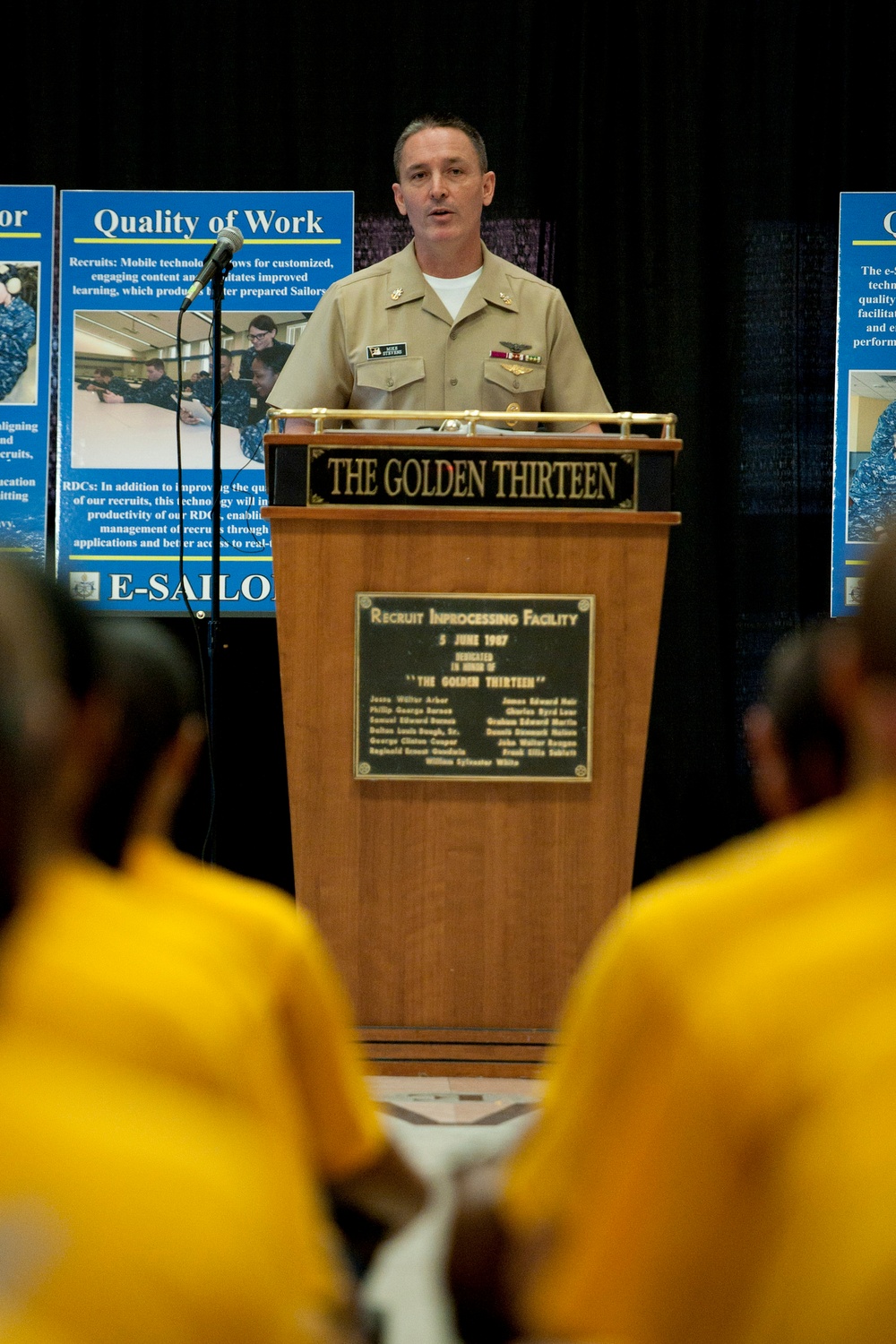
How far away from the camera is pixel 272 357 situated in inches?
187

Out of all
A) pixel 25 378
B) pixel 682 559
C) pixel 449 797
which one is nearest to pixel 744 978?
pixel 449 797

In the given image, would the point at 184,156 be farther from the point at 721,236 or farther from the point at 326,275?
the point at 721,236

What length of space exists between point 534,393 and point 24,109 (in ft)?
7.54

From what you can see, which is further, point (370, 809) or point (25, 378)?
point (25, 378)

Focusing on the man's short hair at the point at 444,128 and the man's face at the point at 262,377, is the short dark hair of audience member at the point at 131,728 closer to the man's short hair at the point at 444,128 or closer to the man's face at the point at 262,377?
the man's short hair at the point at 444,128

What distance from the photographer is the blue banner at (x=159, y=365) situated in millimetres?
4742

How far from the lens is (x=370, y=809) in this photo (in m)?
2.79

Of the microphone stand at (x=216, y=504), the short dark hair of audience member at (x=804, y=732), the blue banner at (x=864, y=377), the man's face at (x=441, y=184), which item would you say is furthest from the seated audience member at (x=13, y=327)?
the short dark hair of audience member at (x=804, y=732)

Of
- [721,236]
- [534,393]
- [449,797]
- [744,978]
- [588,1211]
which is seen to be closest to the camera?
[744,978]

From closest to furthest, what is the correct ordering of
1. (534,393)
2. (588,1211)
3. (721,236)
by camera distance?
(588,1211), (534,393), (721,236)

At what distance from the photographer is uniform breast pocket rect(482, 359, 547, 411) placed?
3562 mm

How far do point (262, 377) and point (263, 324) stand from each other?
179 mm

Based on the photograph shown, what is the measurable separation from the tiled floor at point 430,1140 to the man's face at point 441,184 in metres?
2.03

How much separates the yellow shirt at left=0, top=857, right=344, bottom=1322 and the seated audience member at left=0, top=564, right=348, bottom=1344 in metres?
0.03
